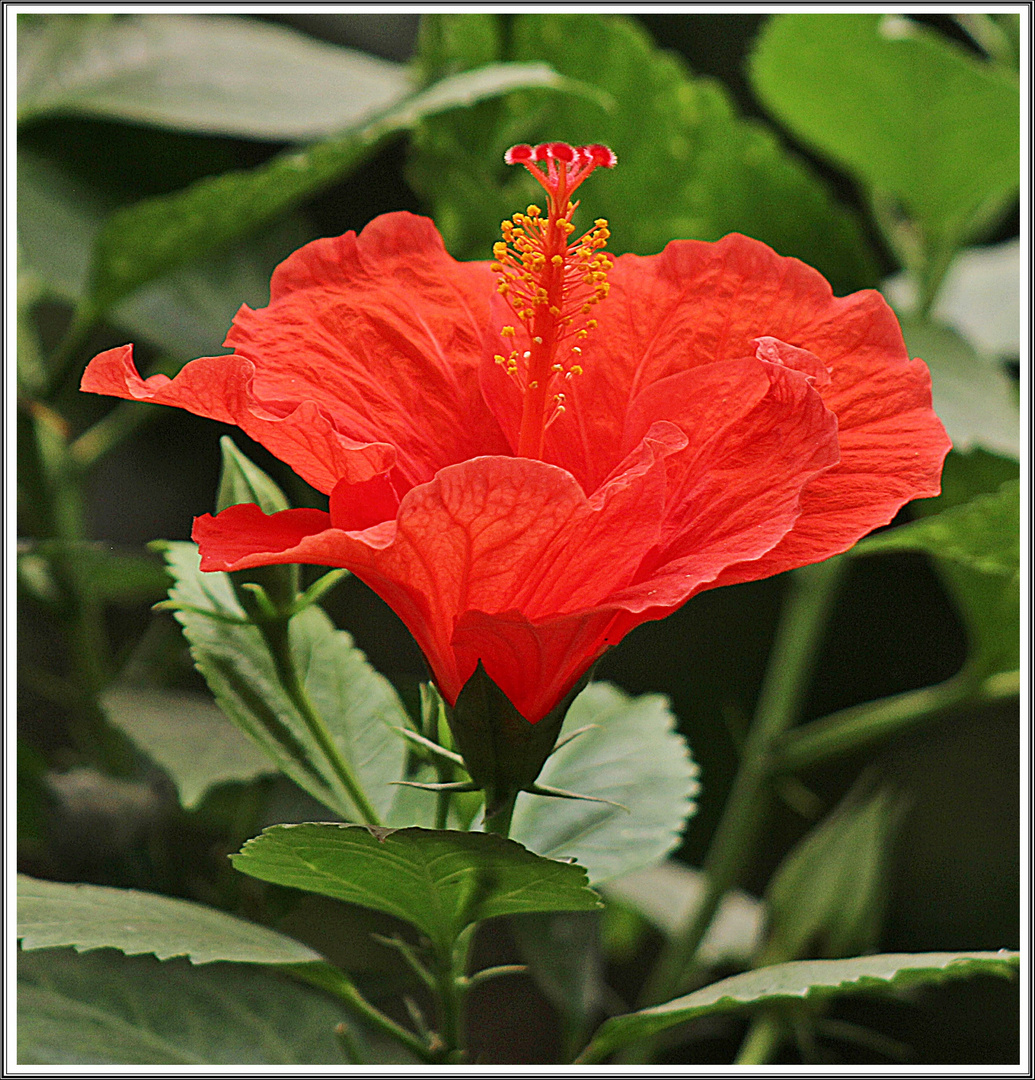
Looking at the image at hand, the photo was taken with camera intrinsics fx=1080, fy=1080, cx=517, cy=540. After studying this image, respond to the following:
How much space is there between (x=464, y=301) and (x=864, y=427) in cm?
13

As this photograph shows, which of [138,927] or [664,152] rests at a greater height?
[664,152]

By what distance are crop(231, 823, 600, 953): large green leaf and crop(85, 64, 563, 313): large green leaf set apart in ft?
1.07

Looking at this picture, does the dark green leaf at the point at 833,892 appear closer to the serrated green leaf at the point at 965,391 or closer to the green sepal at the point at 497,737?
the serrated green leaf at the point at 965,391

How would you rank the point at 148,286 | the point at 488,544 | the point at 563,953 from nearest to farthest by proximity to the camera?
1. the point at 488,544
2. the point at 563,953
3. the point at 148,286

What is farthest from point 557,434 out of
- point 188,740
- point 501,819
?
point 188,740

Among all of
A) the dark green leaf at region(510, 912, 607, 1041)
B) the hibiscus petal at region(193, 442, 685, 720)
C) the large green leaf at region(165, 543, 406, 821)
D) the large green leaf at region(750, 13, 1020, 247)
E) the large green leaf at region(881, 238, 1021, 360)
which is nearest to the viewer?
the hibiscus petal at region(193, 442, 685, 720)

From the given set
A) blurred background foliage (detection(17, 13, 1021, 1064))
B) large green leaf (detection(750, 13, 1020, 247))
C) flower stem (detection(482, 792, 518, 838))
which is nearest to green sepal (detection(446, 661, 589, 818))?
flower stem (detection(482, 792, 518, 838))

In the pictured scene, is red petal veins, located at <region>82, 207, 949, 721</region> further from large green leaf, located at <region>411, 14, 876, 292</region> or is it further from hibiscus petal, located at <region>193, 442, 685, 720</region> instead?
large green leaf, located at <region>411, 14, 876, 292</region>

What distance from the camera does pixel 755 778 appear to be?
1.98ft

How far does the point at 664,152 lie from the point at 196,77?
0.27m

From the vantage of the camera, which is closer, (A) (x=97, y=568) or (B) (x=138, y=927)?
(B) (x=138, y=927)

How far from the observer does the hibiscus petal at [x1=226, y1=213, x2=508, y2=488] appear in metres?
0.31

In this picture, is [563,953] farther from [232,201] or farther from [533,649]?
[232,201]

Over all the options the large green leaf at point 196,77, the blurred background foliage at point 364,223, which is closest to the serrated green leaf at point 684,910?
the blurred background foliage at point 364,223
